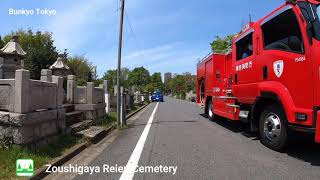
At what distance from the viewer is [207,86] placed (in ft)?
60.2

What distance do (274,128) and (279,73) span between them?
4.36 ft

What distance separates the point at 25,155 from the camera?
8016 mm

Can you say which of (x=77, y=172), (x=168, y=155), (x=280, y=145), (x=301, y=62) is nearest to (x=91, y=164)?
(x=77, y=172)

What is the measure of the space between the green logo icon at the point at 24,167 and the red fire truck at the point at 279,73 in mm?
5335

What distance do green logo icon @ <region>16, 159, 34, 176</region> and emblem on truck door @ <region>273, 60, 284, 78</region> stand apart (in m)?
5.68

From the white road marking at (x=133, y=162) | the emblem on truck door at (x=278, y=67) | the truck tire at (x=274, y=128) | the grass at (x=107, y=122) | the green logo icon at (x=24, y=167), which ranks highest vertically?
the emblem on truck door at (x=278, y=67)

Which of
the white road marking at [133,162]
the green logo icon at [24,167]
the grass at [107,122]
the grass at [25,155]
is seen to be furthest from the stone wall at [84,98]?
the green logo icon at [24,167]

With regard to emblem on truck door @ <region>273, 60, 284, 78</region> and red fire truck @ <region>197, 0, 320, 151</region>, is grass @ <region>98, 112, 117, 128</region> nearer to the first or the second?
red fire truck @ <region>197, 0, 320, 151</region>

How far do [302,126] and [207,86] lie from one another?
33.3 feet

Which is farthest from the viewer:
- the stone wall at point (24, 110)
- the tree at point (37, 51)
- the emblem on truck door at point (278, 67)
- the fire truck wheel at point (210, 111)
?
the tree at point (37, 51)

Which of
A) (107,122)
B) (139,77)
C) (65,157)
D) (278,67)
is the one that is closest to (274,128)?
(278,67)

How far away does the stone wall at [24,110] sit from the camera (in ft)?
27.4

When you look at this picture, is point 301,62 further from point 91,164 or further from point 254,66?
point 91,164

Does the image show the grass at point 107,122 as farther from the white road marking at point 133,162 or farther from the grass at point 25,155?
the grass at point 25,155
